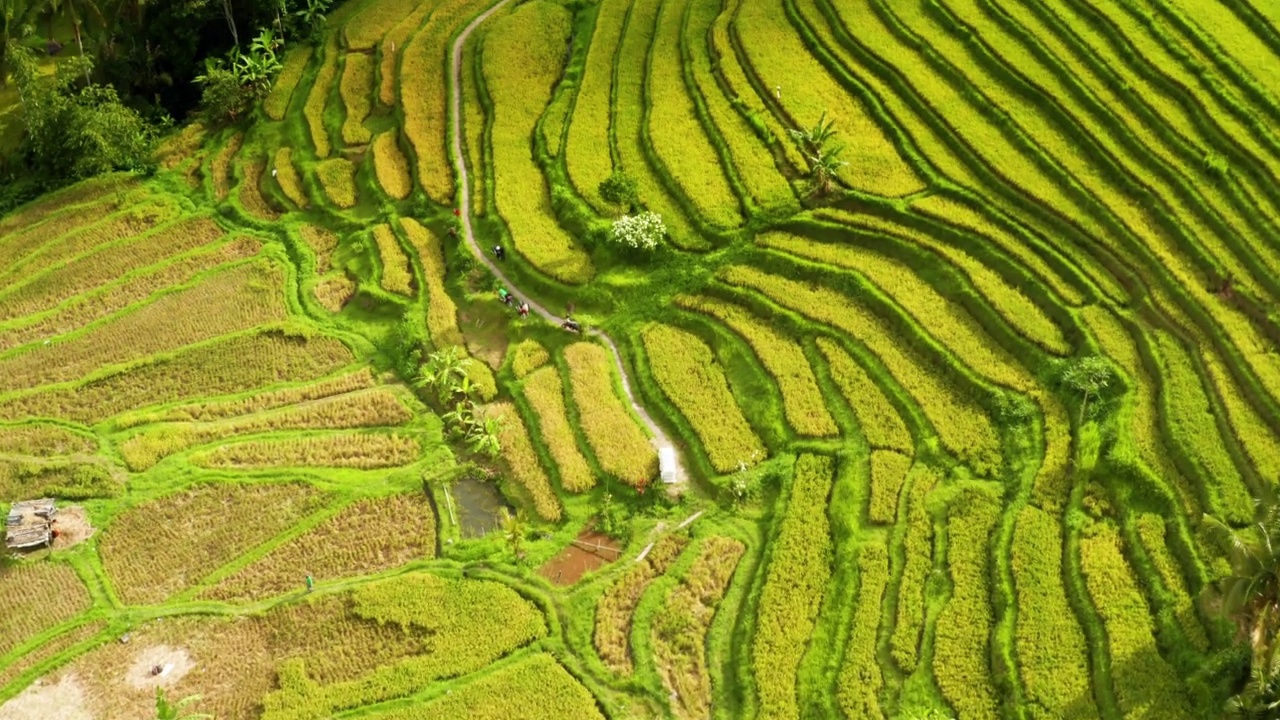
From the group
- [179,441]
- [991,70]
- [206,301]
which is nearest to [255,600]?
[179,441]

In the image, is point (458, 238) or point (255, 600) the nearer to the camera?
point (255, 600)

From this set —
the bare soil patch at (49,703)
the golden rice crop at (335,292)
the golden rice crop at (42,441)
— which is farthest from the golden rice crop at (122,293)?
the bare soil patch at (49,703)

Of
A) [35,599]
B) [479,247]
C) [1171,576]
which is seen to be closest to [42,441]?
[35,599]

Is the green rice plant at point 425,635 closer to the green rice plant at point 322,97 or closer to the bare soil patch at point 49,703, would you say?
the bare soil patch at point 49,703

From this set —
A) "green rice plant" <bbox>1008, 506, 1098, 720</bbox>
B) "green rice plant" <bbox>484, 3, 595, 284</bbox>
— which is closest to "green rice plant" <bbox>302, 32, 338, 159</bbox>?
"green rice plant" <bbox>484, 3, 595, 284</bbox>

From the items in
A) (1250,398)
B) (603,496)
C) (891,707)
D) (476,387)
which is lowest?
(891,707)

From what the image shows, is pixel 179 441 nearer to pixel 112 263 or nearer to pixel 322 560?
pixel 322 560
